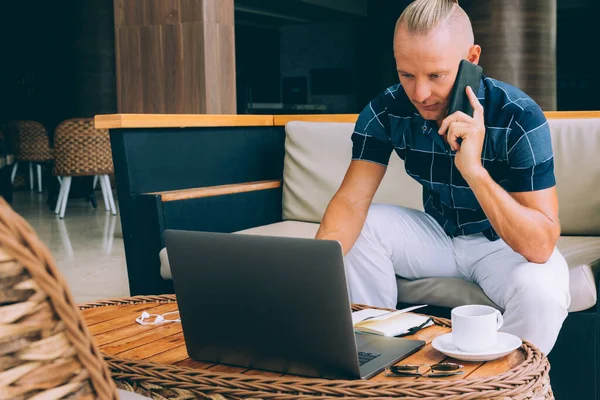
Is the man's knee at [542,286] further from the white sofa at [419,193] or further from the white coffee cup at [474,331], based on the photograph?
the white coffee cup at [474,331]

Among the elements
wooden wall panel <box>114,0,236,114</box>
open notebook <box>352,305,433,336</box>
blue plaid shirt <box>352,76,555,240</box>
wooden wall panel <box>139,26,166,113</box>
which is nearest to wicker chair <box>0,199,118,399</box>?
Result: open notebook <box>352,305,433,336</box>

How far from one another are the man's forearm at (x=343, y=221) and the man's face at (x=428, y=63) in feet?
1.10

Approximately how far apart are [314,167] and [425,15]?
133cm

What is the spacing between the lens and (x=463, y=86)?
5.65 feet

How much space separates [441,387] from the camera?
40.1 inches

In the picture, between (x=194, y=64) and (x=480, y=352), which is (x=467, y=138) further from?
(x=194, y=64)

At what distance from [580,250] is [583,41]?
15.0 metres

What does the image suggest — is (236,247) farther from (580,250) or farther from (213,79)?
(213,79)

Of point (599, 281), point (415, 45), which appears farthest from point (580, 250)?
point (415, 45)

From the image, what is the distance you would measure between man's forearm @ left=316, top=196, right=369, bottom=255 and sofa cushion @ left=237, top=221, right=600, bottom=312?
334 millimetres

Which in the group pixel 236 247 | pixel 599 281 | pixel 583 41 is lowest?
pixel 599 281

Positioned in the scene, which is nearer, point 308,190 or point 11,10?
point 308,190

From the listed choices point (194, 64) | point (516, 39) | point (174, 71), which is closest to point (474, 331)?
point (194, 64)

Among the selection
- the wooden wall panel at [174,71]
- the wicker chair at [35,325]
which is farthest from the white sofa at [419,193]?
the wicker chair at [35,325]
